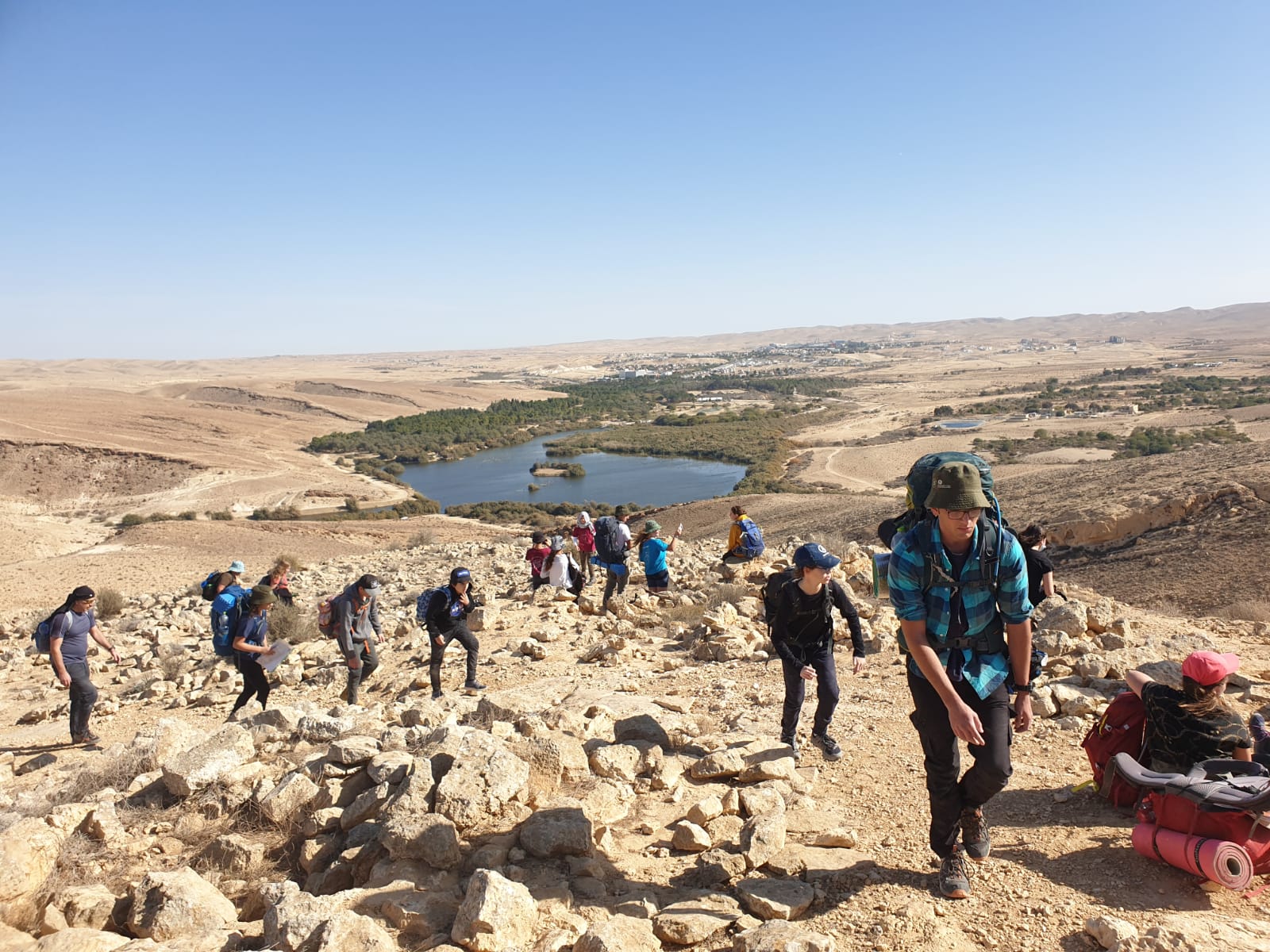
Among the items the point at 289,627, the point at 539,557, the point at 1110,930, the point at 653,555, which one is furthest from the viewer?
the point at 289,627

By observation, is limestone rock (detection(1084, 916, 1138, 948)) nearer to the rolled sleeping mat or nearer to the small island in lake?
the rolled sleeping mat

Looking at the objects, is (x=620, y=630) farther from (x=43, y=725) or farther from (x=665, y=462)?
(x=665, y=462)

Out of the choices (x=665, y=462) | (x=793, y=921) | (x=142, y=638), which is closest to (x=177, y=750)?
(x=793, y=921)

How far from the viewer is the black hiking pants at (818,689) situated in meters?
4.85

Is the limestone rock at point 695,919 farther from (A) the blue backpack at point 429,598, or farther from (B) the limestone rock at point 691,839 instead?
(A) the blue backpack at point 429,598

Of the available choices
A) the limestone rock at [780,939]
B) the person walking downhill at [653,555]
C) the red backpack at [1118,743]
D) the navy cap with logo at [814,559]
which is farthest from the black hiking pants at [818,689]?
the person walking downhill at [653,555]

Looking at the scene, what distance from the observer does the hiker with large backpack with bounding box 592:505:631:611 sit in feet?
33.2

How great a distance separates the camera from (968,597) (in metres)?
3.07

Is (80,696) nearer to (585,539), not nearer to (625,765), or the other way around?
(625,765)

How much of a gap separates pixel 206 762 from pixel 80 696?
3.64 meters

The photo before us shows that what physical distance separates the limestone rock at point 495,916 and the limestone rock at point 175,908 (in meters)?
1.29

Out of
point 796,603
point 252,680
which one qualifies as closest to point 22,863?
point 252,680

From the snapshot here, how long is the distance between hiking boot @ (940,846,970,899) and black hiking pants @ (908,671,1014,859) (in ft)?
0.11

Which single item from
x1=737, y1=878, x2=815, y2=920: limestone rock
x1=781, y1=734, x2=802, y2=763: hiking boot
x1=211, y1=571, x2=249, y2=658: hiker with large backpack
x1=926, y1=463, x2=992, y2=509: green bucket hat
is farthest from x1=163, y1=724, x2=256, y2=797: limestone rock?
x1=926, y1=463, x2=992, y2=509: green bucket hat
